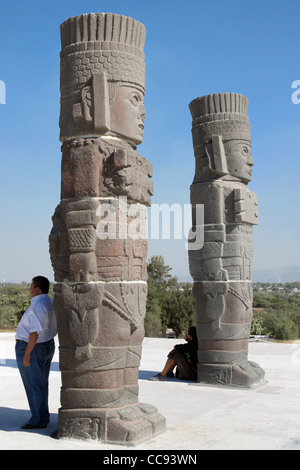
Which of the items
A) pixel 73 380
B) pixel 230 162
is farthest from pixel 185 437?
pixel 230 162

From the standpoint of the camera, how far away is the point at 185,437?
19.7 ft

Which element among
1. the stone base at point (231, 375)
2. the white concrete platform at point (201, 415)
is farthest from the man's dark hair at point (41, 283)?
the stone base at point (231, 375)

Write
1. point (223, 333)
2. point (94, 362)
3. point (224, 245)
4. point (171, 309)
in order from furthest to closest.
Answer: point (171, 309) < point (224, 245) < point (223, 333) < point (94, 362)

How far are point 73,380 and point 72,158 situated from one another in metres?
2.42

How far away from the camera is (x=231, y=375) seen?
925cm

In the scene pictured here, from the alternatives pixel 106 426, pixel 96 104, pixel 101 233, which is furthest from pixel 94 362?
pixel 96 104

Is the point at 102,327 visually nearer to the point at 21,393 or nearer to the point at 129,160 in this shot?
the point at 129,160

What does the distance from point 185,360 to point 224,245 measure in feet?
7.35

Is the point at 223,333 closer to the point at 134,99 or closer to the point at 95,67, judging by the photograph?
the point at 134,99

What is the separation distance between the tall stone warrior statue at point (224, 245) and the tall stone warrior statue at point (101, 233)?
10.9ft

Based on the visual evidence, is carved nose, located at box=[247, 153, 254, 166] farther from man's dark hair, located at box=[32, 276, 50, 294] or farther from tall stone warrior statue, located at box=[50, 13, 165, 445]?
man's dark hair, located at box=[32, 276, 50, 294]

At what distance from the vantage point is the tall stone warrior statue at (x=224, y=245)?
9398mm

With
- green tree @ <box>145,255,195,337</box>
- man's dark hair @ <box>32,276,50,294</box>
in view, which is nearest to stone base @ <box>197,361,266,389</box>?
man's dark hair @ <box>32,276,50,294</box>

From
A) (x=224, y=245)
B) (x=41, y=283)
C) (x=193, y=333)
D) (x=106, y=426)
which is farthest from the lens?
(x=193, y=333)
